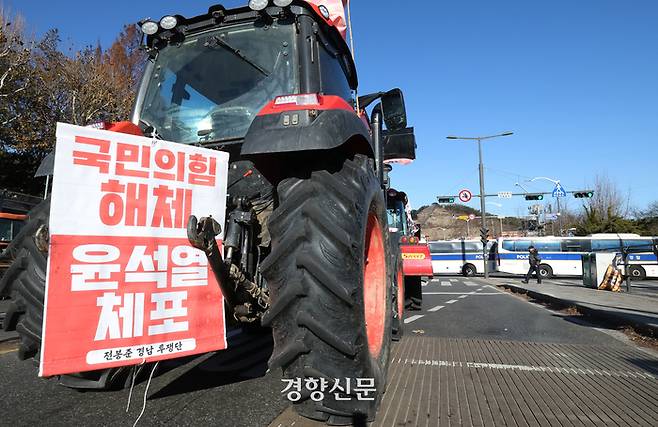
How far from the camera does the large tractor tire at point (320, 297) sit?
6.17ft

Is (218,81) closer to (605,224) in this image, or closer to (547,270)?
(547,270)

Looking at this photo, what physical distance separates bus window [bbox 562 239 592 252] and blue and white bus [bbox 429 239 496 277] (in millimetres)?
4749

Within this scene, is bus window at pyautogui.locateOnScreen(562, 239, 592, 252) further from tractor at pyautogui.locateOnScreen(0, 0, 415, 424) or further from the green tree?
tractor at pyautogui.locateOnScreen(0, 0, 415, 424)

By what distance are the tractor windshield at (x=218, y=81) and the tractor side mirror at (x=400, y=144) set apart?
6.01 feet

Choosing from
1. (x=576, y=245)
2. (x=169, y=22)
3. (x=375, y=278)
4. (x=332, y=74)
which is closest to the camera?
(x=375, y=278)

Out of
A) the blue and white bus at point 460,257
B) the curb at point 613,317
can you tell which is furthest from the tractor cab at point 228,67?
the blue and white bus at point 460,257

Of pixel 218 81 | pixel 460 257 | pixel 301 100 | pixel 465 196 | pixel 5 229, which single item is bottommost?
pixel 460 257

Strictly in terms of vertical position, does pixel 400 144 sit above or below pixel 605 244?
above

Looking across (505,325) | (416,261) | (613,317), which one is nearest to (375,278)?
(416,261)

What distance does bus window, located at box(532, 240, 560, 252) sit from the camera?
27703 mm

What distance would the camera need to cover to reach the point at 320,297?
1.89 metres

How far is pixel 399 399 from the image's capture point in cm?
294

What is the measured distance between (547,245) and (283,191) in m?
30.1

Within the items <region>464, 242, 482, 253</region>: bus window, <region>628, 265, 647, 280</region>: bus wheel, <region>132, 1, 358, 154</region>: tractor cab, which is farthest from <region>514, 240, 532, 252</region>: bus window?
<region>132, 1, 358, 154</region>: tractor cab
